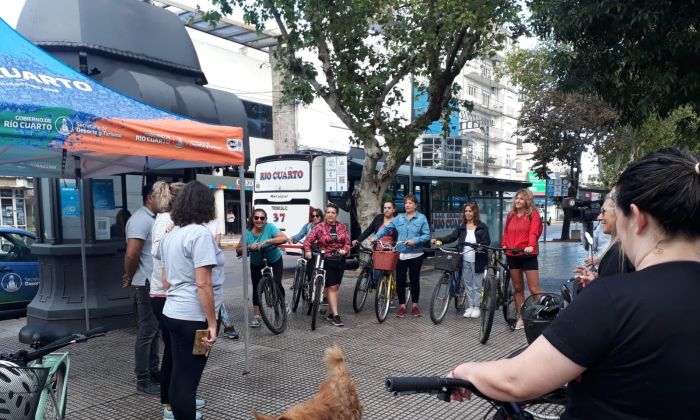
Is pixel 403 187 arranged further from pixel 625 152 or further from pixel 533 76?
pixel 625 152

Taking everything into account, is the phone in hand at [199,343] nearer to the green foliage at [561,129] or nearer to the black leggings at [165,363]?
the black leggings at [165,363]

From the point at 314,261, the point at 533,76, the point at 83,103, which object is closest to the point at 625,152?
the point at 533,76

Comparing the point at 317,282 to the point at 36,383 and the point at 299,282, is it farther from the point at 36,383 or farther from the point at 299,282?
the point at 36,383

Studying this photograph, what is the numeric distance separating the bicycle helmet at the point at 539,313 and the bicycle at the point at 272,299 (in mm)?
4447

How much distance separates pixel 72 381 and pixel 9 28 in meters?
3.34

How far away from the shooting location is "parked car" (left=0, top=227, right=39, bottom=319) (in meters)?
7.79

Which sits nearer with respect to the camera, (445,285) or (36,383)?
(36,383)

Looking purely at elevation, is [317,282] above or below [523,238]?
below

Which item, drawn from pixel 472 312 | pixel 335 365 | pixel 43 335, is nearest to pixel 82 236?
pixel 43 335

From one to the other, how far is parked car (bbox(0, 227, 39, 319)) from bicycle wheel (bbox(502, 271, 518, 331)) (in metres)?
7.19

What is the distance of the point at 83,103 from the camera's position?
4301 mm

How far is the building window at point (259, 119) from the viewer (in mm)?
27469

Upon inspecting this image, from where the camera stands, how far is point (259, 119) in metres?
28.1

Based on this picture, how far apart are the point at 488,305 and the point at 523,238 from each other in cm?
106
